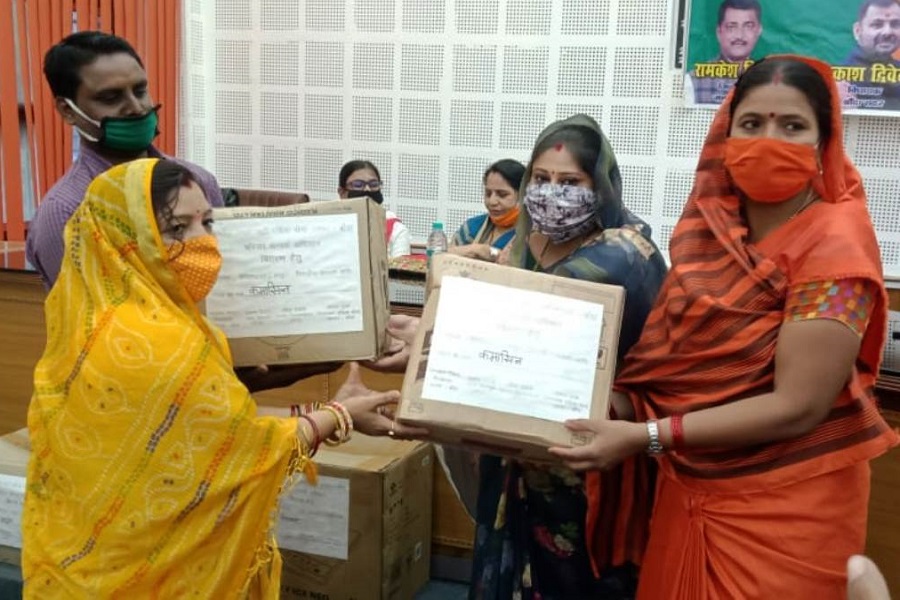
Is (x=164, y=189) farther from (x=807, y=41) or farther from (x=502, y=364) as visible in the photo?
(x=807, y=41)

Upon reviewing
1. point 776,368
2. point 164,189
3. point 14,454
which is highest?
point 164,189

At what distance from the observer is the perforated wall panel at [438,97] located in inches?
176

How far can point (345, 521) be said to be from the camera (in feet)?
6.85

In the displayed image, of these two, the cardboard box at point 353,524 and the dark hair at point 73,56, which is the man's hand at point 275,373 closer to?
the cardboard box at point 353,524

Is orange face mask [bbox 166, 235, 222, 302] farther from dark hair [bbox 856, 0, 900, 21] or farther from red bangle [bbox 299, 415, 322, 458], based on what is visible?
dark hair [bbox 856, 0, 900, 21]

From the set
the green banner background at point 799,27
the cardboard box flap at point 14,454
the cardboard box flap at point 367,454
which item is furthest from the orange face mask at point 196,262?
the green banner background at point 799,27

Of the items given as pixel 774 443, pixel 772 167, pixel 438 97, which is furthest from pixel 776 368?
pixel 438 97

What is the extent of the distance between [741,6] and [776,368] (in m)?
3.45

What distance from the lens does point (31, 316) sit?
2828 mm

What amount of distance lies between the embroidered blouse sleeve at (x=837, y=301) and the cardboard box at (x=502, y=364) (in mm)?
282

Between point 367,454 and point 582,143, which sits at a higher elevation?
point 582,143

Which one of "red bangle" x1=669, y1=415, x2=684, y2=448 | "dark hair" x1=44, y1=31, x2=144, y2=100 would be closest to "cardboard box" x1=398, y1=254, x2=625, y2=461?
"red bangle" x1=669, y1=415, x2=684, y2=448

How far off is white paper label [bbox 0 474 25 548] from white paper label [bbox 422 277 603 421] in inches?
52.2

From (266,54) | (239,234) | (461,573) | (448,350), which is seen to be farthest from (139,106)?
(266,54)
